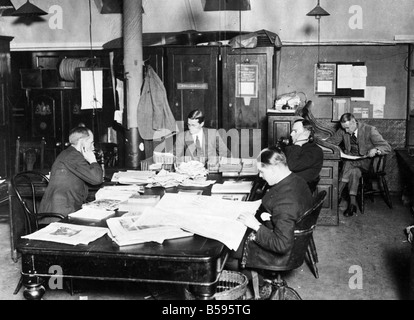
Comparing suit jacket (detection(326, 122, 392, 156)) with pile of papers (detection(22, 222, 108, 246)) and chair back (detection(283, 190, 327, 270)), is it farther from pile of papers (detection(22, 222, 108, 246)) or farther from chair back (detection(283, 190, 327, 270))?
pile of papers (detection(22, 222, 108, 246))

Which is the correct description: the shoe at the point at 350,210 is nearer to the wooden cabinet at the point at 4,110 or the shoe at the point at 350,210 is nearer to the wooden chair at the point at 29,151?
the wooden chair at the point at 29,151

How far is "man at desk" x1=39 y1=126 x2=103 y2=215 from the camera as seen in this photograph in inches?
166

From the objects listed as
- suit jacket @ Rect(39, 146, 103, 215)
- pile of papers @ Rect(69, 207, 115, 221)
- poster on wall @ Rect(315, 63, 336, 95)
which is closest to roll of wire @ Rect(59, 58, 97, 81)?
poster on wall @ Rect(315, 63, 336, 95)

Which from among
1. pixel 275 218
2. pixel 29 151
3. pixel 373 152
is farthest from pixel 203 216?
pixel 373 152

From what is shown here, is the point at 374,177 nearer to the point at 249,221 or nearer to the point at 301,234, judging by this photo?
the point at 301,234

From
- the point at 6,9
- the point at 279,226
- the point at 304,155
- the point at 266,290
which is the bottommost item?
the point at 266,290

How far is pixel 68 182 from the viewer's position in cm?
425

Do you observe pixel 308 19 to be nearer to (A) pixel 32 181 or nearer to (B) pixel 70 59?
(B) pixel 70 59

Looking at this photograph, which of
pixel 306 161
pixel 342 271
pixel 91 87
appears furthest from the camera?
pixel 91 87

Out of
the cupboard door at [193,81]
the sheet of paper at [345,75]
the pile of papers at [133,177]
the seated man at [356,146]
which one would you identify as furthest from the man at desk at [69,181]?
the sheet of paper at [345,75]

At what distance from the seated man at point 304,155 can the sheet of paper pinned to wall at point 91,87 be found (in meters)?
3.73

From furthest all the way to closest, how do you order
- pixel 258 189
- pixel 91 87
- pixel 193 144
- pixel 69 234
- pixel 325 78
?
1. pixel 325 78
2. pixel 91 87
3. pixel 193 144
4. pixel 258 189
5. pixel 69 234

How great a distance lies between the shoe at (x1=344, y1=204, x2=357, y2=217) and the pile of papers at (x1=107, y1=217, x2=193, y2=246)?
4.32 metres

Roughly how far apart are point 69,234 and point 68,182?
1432 mm
